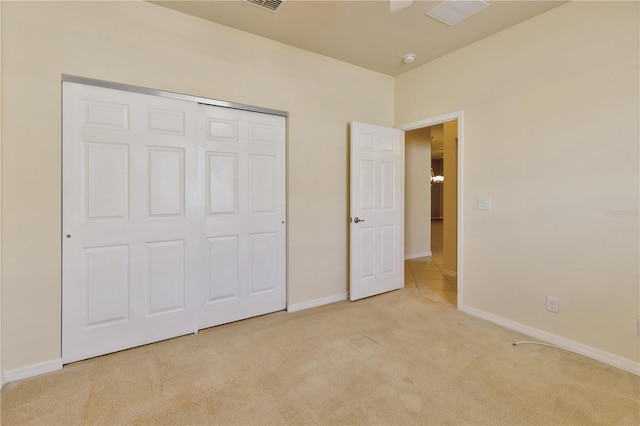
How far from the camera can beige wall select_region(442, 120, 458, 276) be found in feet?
15.4

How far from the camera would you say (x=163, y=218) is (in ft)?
8.39

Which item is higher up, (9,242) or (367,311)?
(9,242)

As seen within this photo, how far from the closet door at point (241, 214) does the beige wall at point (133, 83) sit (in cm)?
15

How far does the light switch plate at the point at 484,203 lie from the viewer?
299 cm

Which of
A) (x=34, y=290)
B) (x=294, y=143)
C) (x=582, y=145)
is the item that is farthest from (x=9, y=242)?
(x=582, y=145)

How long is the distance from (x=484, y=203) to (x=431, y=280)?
68.9 inches

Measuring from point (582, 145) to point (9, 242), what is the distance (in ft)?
13.4

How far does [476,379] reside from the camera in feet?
6.58

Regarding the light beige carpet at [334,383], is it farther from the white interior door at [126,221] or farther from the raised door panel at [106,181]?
the raised door panel at [106,181]

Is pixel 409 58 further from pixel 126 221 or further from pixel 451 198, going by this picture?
pixel 126 221

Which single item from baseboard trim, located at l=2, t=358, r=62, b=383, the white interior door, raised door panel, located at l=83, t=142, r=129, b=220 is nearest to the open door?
the white interior door

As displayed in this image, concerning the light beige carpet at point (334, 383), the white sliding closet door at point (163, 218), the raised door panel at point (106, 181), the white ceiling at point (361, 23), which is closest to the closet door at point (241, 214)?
the white sliding closet door at point (163, 218)

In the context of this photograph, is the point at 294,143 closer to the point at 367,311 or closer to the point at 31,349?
the point at 367,311

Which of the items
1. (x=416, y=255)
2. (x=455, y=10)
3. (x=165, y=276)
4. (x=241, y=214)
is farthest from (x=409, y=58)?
(x=416, y=255)
